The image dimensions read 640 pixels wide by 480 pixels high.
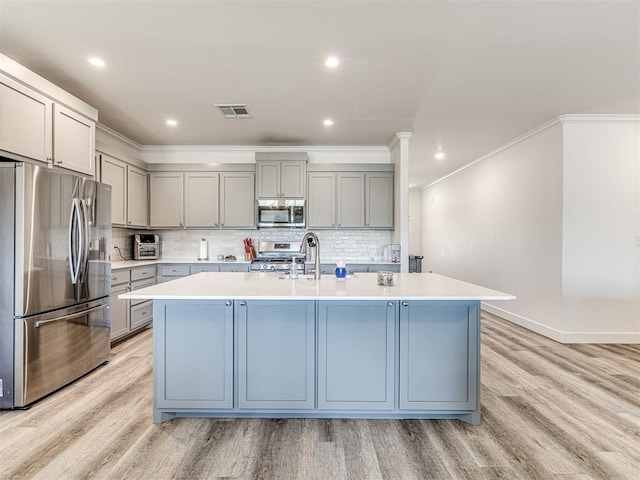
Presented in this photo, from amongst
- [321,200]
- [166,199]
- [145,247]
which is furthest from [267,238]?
[145,247]

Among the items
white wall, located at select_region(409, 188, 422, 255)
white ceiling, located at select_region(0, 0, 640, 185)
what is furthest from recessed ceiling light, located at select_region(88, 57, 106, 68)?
white wall, located at select_region(409, 188, 422, 255)

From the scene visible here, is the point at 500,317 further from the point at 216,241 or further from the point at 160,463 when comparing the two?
the point at 160,463

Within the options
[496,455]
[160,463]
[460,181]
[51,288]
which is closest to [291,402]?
[160,463]

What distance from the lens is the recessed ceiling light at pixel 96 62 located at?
2.76 meters

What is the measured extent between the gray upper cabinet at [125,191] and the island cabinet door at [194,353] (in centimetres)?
277

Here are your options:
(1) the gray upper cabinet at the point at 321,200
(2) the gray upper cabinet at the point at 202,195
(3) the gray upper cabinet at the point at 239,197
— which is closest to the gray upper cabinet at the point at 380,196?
(1) the gray upper cabinet at the point at 321,200

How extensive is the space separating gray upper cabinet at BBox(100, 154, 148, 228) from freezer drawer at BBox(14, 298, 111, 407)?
64.5 inches

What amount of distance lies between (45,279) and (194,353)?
4.49ft

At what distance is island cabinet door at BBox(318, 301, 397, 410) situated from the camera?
227 cm

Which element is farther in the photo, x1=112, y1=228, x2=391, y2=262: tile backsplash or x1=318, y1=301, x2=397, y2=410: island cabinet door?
x1=112, y1=228, x2=391, y2=262: tile backsplash

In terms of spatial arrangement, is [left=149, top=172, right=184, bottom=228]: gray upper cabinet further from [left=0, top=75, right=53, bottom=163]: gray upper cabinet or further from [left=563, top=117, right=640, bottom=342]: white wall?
[left=563, top=117, right=640, bottom=342]: white wall

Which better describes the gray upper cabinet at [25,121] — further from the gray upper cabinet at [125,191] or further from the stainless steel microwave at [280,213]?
the stainless steel microwave at [280,213]

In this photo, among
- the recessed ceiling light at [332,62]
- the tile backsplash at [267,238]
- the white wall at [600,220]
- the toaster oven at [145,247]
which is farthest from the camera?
the tile backsplash at [267,238]

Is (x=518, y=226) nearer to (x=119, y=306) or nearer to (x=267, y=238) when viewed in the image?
(x=267, y=238)
